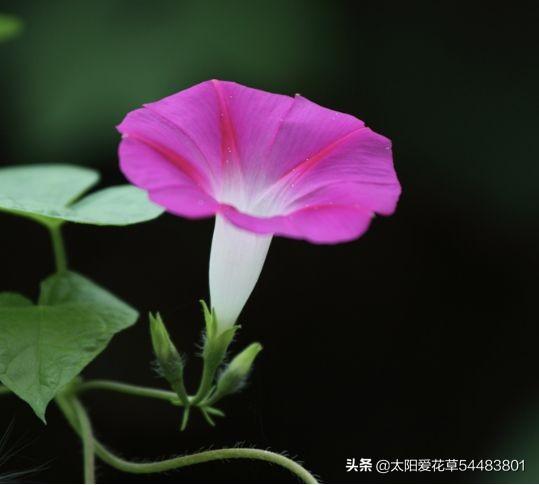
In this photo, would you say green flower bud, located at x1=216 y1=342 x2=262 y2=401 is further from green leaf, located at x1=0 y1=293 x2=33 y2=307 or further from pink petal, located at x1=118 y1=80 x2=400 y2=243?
green leaf, located at x1=0 y1=293 x2=33 y2=307

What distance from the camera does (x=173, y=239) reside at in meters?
2.27

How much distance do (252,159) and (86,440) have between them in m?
0.35

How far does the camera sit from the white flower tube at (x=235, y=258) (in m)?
0.88

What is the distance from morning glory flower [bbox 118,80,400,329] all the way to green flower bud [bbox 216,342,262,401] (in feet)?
0.19

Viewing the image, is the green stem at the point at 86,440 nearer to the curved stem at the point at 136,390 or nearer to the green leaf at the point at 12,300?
the curved stem at the point at 136,390

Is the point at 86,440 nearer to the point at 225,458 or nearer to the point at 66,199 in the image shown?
the point at 225,458

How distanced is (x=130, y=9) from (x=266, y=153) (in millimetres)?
1278

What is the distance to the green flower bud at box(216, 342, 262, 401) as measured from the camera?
0.93m

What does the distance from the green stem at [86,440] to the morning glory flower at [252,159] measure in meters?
0.20

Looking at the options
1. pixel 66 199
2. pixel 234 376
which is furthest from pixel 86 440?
pixel 66 199

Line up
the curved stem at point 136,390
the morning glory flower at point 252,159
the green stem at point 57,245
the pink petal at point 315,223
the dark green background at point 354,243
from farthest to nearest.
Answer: the dark green background at point 354,243
the green stem at point 57,245
the curved stem at point 136,390
the morning glory flower at point 252,159
the pink petal at point 315,223

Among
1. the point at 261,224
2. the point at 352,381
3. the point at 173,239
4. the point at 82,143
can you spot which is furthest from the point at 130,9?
→ the point at 261,224

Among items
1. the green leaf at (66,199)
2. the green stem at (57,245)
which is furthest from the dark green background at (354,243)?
the green stem at (57,245)

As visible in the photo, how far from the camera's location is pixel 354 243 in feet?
7.55
